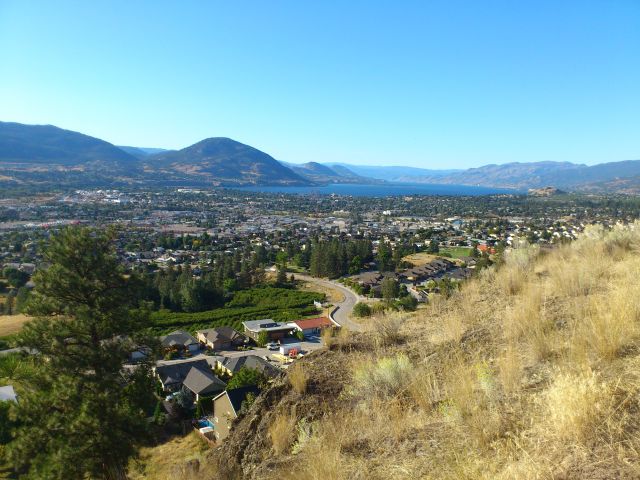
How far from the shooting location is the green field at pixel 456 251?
186 feet

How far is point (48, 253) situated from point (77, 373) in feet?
7.73

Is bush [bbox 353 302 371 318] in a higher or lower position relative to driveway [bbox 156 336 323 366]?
higher

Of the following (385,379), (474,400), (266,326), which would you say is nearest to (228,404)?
(385,379)

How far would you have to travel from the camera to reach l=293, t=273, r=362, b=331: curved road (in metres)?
31.5

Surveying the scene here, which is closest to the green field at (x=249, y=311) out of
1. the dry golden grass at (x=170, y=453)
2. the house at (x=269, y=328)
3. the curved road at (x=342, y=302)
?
the house at (x=269, y=328)

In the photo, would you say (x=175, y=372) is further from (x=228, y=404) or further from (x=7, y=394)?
(x=228, y=404)

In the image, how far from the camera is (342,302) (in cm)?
3916

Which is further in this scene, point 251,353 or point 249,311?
point 249,311

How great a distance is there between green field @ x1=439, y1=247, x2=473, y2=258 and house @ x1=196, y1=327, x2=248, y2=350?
3598 centimetres

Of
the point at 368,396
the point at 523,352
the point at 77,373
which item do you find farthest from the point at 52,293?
the point at 523,352

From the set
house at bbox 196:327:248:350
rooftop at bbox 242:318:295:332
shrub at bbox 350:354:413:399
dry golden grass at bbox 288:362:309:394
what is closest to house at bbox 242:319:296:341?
rooftop at bbox 242:318:295:332

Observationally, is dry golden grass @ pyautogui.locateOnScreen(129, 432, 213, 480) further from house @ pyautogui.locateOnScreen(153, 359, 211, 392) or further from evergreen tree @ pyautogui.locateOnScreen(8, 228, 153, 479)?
house @ pyautogui.locateOnScreen(153, 359, 211, 392)

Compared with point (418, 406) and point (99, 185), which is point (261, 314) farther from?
point (99, 185)

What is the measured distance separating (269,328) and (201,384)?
10985 millimetres
